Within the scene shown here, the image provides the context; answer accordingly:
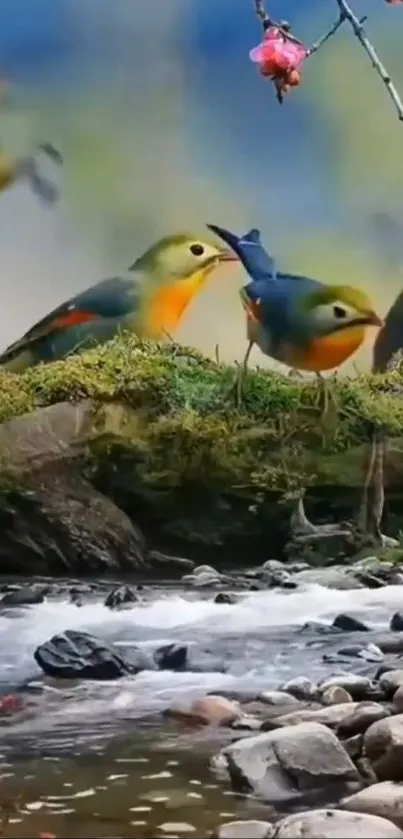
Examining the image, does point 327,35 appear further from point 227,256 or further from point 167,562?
point 167,562

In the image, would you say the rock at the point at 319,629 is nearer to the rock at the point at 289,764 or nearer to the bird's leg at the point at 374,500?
the bird's leg at the point at 374,500

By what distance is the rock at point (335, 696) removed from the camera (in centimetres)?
162

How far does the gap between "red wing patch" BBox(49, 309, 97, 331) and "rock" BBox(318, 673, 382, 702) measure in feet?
2.81

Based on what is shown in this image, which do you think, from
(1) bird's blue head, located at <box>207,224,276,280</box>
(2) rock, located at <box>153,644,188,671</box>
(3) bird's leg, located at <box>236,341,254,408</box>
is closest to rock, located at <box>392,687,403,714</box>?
(2) rock, located at <box>153,644,188,671</box>

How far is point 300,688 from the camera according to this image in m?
1.66

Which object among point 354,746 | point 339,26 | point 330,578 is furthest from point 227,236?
point 354,746

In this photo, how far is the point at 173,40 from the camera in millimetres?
2047

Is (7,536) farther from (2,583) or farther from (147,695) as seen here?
(147,695)

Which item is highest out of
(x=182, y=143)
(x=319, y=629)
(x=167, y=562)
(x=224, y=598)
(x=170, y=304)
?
(x=182, y=143)

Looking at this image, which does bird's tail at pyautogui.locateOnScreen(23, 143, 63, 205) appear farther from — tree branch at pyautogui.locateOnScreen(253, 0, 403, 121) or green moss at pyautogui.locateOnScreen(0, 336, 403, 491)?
tree branch at pyautogui.locateOnScreen(253, 0, 403, 121)

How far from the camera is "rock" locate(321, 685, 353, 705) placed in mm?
1622

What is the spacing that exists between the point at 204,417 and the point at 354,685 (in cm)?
60

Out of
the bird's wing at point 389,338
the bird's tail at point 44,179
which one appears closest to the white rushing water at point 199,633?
the bird's wing at point 389,338

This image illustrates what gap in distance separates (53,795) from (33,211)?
3.89 ft
